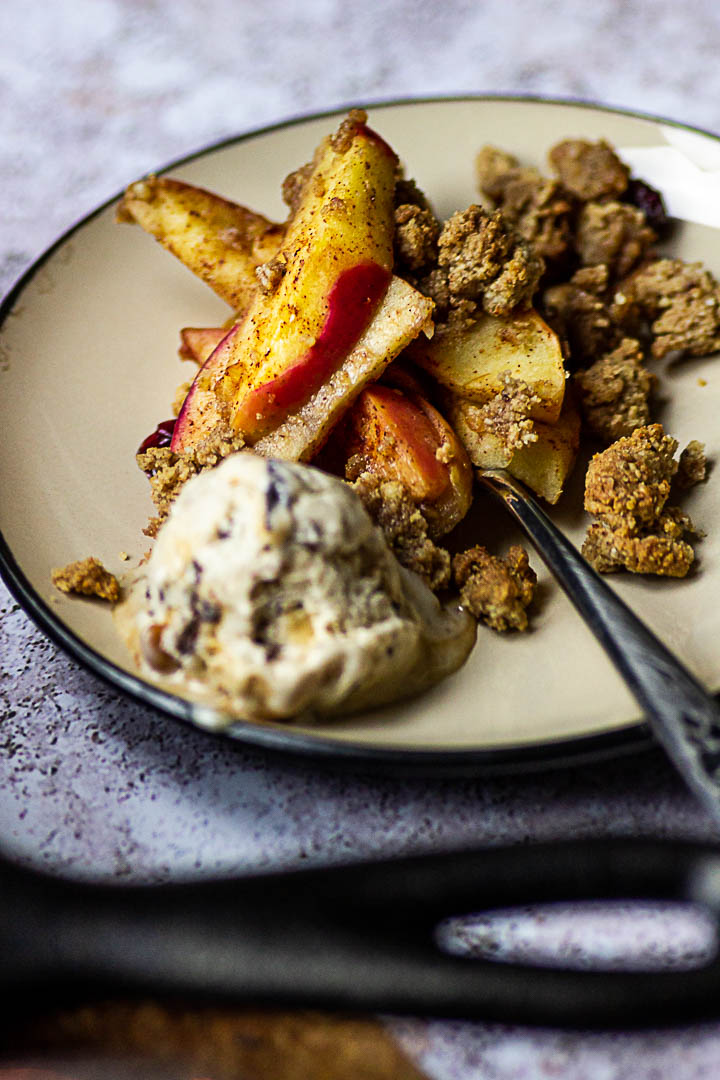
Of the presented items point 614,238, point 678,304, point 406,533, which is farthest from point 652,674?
point 614,238

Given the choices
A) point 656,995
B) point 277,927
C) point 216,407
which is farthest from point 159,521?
point 656,995

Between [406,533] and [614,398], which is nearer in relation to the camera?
[406,533]

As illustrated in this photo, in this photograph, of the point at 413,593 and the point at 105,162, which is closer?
the point at 413,593

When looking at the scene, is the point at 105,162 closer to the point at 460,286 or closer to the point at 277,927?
the point at 460,286

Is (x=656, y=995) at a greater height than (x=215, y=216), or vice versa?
(x=215, y=216)

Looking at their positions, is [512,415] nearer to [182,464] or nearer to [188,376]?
[182,464]

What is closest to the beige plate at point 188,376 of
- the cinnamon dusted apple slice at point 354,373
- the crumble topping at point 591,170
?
the crumble topping at point 591,170
